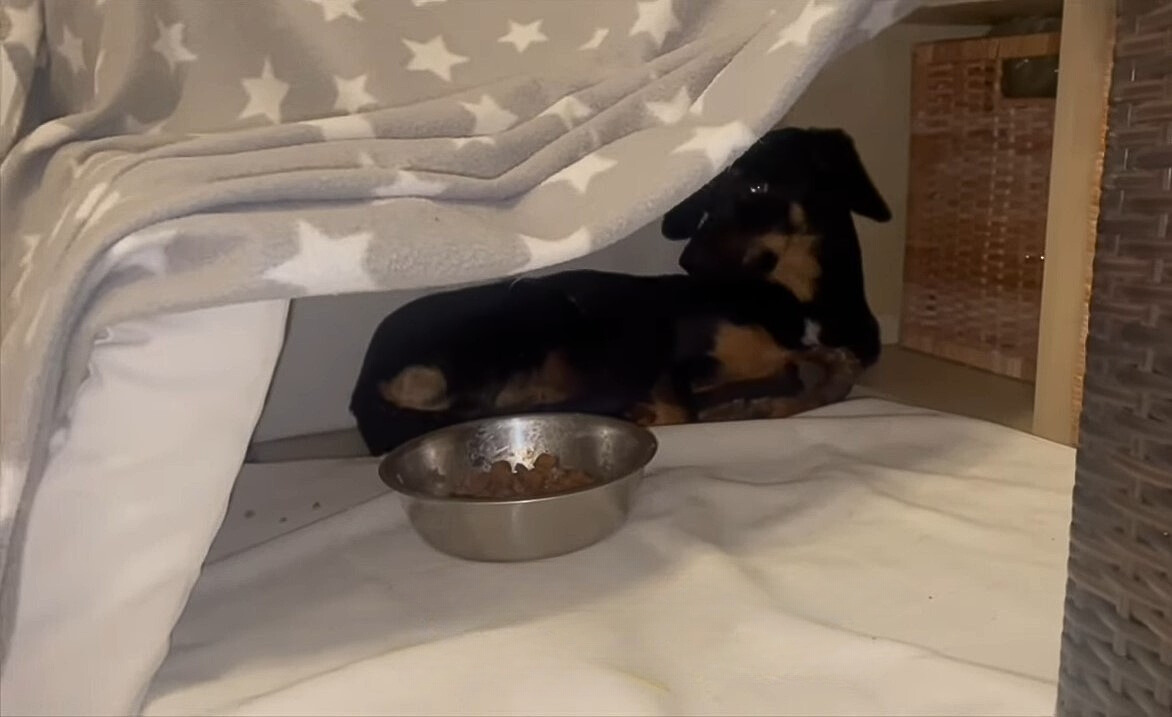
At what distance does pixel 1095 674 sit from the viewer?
51 centimetres

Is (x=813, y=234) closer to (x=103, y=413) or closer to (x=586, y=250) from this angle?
(x=586, y=250)

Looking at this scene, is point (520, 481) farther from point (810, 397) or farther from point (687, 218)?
point (687, 218)

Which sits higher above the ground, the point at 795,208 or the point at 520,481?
the point at 795,208

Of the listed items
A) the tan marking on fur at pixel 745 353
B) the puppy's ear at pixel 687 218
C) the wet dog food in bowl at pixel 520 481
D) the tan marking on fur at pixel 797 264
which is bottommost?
the wet dog food in bowl at pixel 520 481

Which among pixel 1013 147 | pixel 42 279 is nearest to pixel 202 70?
→ pixel 42 279

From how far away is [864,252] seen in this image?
1.50 meters

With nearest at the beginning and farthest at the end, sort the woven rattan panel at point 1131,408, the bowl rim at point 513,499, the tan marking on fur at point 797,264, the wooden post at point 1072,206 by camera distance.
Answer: the woven rattan panel at point 1131,408, the bowl rim at point 513,499, the wooden post at point 1072,206, the tan marking on fur at point 797,264

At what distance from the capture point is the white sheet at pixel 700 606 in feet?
2.17

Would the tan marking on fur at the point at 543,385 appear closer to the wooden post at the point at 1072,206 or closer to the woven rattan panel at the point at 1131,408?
the wooden post at the point at 1072,206

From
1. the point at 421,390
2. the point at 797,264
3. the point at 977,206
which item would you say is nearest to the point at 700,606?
the point at 421,390

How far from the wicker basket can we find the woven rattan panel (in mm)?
787

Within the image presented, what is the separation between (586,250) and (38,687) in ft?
1.37

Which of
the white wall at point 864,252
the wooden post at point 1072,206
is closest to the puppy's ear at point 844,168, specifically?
the white wall at point 864,252

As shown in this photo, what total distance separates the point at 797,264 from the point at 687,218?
16cm
